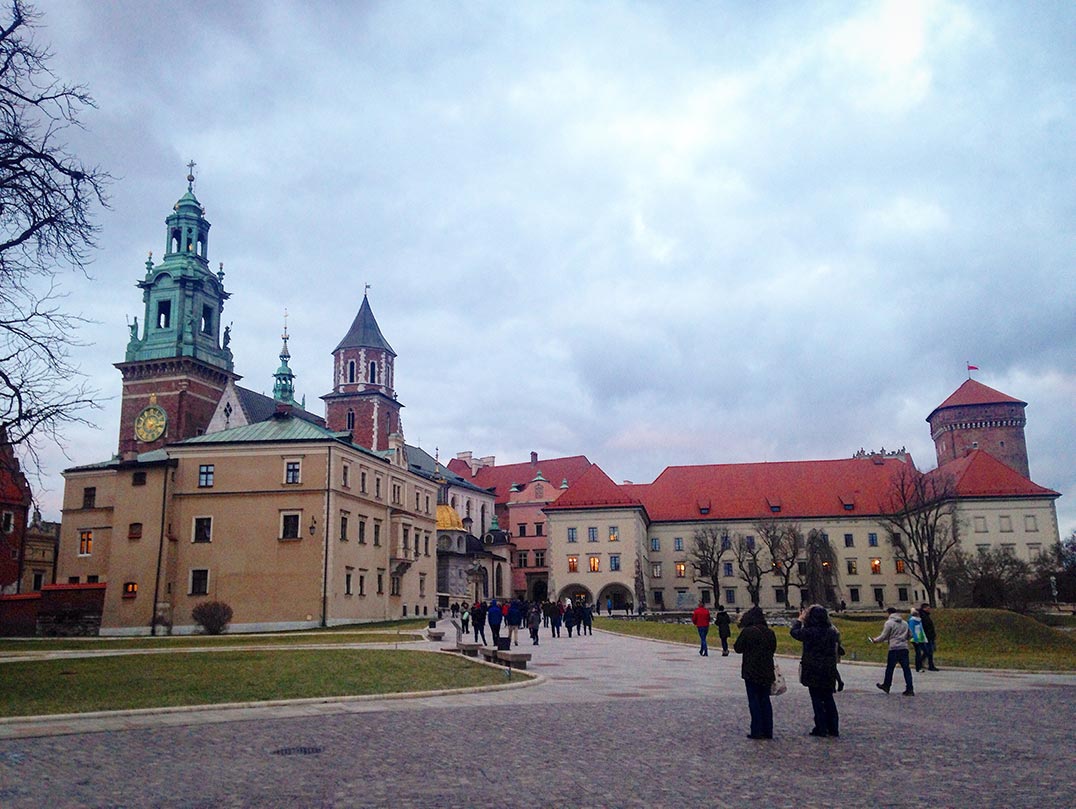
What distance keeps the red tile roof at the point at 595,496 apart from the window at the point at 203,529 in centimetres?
3755

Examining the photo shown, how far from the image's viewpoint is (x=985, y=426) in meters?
105

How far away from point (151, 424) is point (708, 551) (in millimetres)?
51066

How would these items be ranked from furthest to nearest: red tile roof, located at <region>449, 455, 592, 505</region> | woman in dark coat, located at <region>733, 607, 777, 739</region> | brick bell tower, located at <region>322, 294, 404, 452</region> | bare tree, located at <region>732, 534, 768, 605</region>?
red tile roof, located at <region>449, 455, 592, 505</region>
brick bell tower, located at <region>322, 294, 404, 452</region>
bare tree, located at <region>732, 534, 768, 605</region>
woman in dark coat, located at <region>733, 607, 777, 739</region>

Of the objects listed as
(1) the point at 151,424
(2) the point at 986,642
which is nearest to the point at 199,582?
(1) the point at 151,424

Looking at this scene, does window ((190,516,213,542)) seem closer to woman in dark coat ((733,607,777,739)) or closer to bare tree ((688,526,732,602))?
woman in dark coat ((733,607,777,739))

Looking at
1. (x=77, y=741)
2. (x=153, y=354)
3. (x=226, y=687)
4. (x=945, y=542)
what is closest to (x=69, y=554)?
(x=153, y=354)

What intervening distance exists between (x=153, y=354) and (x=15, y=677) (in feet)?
200

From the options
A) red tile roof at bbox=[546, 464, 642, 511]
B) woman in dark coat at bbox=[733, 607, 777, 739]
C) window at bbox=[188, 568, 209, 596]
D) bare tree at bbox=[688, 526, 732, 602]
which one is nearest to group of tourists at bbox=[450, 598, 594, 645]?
woman in dark coat at bbox=[733, 607, 777, 739]

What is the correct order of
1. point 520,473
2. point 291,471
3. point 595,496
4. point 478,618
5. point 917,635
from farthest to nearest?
1. point 520,473
2. point 595,496
3. point 291,471
4. point 478,618
5. point 917,635

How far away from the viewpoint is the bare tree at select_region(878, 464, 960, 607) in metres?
67.2

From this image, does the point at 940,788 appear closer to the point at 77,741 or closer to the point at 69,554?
the point at 77,741

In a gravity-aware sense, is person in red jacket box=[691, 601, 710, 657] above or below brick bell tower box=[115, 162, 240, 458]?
below

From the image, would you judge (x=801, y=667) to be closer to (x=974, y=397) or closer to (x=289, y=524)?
(x=289, y=524)

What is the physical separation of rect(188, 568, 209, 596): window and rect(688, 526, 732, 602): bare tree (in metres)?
46.2
